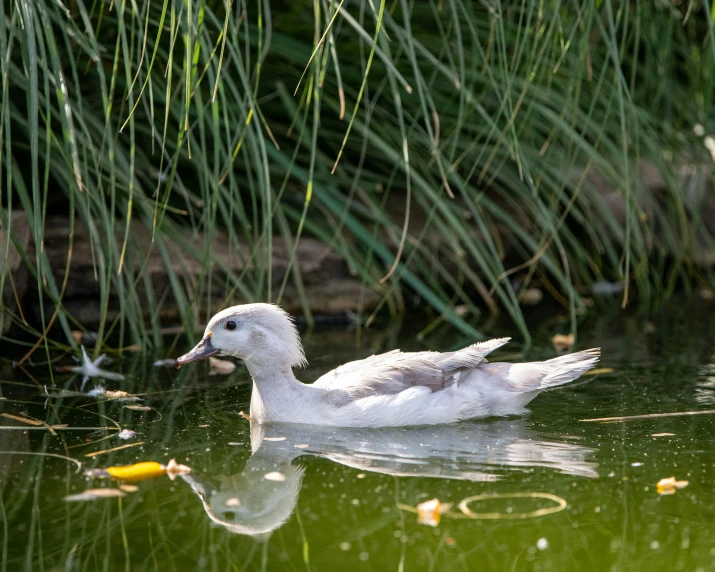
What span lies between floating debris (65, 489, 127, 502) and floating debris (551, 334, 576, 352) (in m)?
2.77

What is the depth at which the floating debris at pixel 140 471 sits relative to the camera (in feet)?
11.3

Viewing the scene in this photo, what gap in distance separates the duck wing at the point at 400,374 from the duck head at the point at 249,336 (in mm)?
229

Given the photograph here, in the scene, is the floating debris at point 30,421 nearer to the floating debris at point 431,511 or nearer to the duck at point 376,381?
the duck at point 376,381

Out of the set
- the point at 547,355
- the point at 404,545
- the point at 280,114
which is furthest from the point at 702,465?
A: the point at 280,114

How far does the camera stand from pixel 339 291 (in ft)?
21.5

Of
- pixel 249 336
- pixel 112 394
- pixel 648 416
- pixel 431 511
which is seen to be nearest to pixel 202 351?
pixel 249 336

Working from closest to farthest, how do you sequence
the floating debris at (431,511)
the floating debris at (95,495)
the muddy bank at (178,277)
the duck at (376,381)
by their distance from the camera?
the floating debris at (431,511) < the floating debris at (95,495) < the duck at (376,381) < the muddy bank at (178,277)

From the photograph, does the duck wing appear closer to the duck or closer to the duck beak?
the duck

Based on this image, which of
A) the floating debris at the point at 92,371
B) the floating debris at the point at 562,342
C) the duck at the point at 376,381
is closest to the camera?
the duck at the point at 376,381

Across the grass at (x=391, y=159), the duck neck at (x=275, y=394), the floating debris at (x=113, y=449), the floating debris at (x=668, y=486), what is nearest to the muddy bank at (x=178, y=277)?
the grass at (x=391, y=159)

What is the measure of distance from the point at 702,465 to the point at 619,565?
0.86m

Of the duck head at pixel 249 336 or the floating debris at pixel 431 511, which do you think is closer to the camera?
the floating debris at pixel 431 511

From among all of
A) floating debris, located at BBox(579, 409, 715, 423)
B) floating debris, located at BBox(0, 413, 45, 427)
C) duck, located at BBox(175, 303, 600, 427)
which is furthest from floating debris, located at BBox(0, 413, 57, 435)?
floating debris, located at BBox(579, 409, 715, 423)

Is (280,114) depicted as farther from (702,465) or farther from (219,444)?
(702,465)
